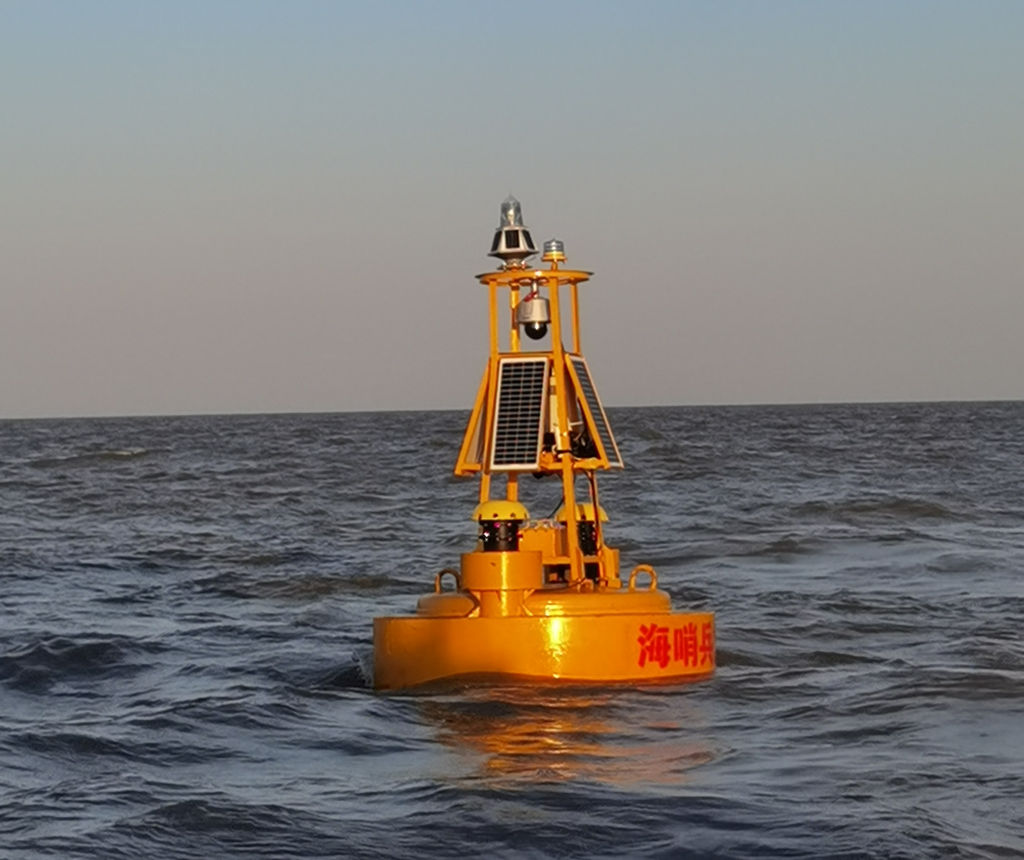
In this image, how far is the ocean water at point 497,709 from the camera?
29.2 ft

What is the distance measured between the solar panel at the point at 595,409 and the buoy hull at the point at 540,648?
1.36m

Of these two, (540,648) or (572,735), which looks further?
(540,648)

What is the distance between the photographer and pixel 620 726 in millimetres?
11406

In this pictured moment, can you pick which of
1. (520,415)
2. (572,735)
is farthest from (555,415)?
(572,735)

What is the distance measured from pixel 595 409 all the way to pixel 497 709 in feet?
8.69

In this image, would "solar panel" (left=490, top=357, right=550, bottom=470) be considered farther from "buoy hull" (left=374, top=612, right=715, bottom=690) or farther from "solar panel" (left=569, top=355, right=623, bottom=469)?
"buoy hull" (left=374, top=612, right=715, bottom=690)

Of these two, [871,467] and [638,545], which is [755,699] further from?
[871,467]

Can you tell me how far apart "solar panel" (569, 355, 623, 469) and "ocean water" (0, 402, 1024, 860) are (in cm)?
171

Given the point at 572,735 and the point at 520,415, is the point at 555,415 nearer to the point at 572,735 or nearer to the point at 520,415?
the point at 520,415

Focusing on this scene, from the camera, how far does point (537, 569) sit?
12.5m

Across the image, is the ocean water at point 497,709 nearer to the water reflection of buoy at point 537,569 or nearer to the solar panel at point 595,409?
the water reflection of buoy at point 537,569

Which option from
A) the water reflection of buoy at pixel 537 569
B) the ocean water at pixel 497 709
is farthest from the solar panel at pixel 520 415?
the ocean water at pixel 497 709

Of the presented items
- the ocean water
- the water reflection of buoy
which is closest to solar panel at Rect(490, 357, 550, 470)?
the water reflection of buoy

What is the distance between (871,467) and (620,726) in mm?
35283
